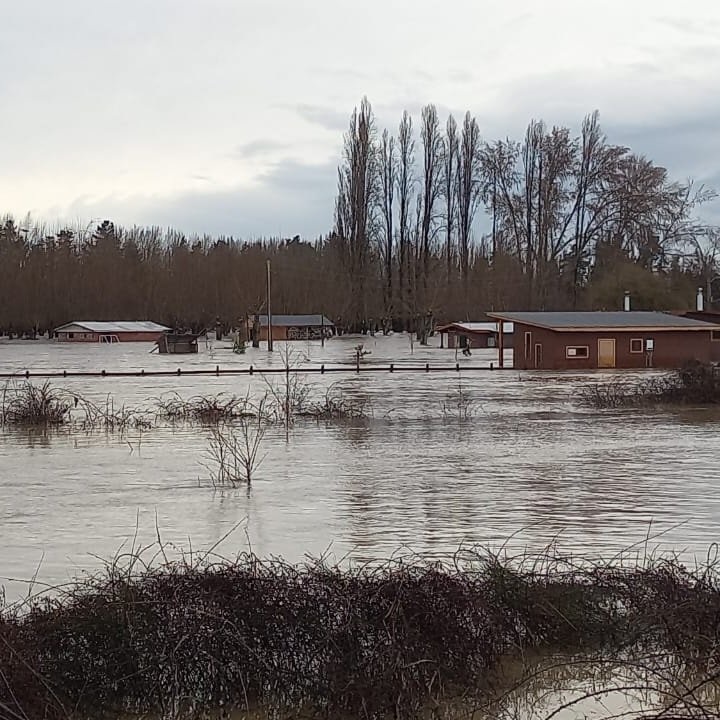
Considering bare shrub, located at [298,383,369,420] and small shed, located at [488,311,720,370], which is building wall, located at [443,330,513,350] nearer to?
small shed, located at [488,311,720,370]

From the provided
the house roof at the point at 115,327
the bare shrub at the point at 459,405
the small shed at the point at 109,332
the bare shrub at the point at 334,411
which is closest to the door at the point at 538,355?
the bare shrub at the point at 459,405

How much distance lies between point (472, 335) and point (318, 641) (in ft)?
245

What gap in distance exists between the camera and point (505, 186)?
3583 inches

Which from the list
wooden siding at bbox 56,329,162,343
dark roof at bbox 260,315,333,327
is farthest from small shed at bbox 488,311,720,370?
wooden siding at bbox 56,329,162,343

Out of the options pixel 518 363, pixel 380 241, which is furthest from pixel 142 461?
Result: pixel 380 241

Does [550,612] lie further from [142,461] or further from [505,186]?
[505,186]

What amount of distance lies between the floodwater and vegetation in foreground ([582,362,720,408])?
1821mm

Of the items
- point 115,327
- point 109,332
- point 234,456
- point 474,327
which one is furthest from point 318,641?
point 115,327

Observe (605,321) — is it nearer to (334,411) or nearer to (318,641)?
(334,411)

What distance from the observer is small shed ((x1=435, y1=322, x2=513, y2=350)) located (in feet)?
256

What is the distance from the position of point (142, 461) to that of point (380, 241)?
260 feet

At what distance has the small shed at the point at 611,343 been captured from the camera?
52.2m

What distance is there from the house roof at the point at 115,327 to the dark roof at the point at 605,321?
5780 cm

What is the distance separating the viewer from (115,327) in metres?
105
